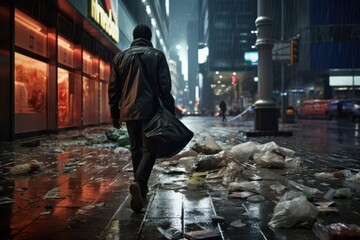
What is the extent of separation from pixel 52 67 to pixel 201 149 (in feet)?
30.3

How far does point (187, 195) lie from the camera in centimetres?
438

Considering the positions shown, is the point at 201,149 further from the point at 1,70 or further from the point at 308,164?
the point at 1,70

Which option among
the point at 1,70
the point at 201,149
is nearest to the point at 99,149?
the point at 201,149

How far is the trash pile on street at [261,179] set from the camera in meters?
3.18

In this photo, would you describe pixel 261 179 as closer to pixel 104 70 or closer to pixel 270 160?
pixel 270 160

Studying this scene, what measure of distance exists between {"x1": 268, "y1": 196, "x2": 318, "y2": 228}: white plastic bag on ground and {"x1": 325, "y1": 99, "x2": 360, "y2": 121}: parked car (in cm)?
3345

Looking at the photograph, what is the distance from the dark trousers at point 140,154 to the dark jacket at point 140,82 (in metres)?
0.14

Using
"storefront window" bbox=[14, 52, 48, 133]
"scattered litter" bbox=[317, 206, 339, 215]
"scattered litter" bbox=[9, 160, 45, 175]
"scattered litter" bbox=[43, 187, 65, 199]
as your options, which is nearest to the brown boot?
"scattered litter" bbox=[43, 187, 65, 199]

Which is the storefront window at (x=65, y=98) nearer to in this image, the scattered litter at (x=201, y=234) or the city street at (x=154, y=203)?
the city street at (x=154, y=203)

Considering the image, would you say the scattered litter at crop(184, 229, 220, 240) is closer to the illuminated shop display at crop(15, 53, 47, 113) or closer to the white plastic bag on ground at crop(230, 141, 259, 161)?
the white plastic bag on ground at crop(230, 141, 259, 161)

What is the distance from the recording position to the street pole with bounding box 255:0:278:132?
40.6ft

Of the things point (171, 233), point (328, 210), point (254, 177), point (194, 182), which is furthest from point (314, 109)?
point (171, 233)

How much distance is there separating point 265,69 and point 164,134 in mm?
9460

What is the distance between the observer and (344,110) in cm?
3619
